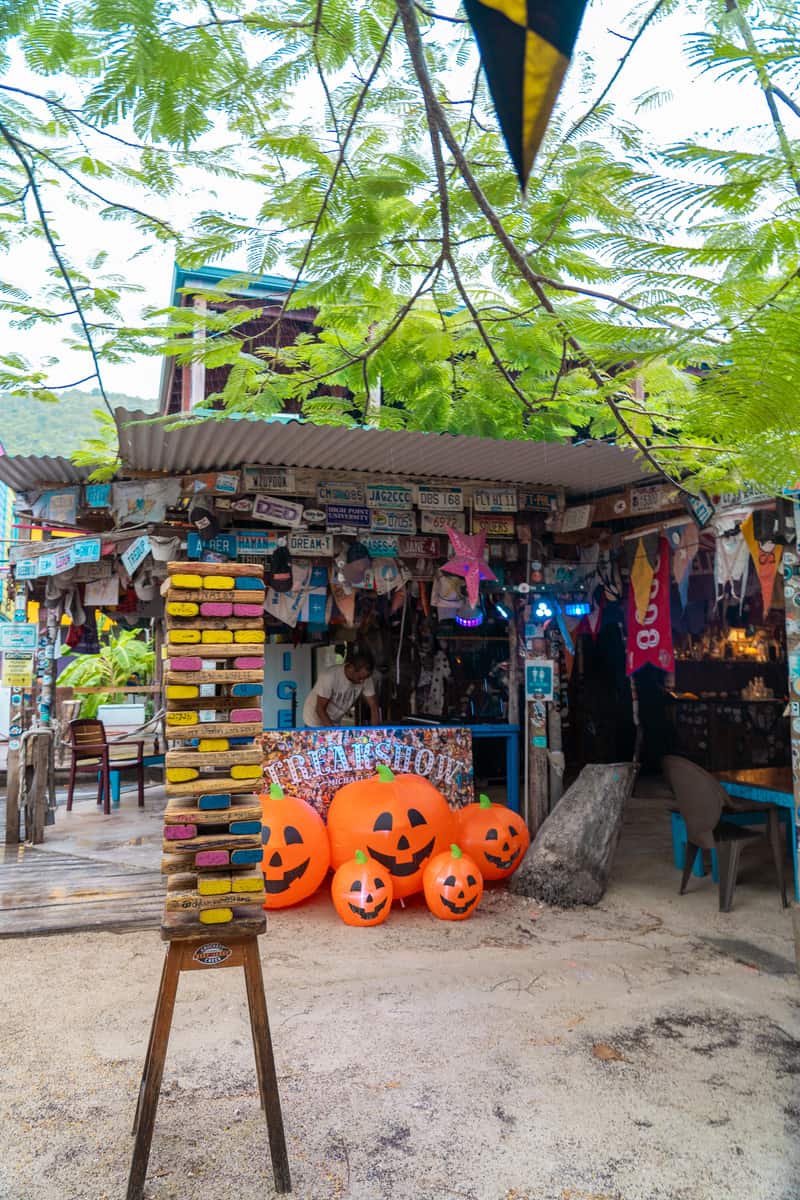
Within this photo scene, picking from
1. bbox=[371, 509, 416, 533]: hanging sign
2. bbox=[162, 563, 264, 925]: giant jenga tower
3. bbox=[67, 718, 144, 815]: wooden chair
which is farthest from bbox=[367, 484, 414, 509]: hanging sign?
bbox=[67, 718, 144, 815]: wooden chair

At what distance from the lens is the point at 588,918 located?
5648 millimetres

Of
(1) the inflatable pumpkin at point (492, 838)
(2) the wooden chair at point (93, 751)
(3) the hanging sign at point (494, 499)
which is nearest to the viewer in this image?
(1) the inflatable pumpkin at point (492, 838)

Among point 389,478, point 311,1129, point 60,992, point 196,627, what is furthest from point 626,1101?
point 389,478

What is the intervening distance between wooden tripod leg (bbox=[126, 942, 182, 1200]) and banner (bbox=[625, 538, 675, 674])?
5367 millimetres

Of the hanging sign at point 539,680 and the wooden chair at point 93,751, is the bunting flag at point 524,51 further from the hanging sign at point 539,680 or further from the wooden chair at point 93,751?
the wooden chair at point 93,751

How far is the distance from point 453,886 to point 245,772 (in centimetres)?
307

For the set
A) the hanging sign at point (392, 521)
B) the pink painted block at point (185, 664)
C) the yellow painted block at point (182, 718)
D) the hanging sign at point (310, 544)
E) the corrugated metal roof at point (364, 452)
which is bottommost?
the yellow painted block at point (182, 718)

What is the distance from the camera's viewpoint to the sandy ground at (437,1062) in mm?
2840

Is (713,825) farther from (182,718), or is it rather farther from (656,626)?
(182,718)

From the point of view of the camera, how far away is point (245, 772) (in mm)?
2941

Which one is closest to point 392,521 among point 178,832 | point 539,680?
point 539,680

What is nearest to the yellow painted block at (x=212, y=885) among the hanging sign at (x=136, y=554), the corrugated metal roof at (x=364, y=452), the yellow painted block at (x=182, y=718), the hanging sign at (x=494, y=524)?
the yellow painted block at (x=182, y=718)

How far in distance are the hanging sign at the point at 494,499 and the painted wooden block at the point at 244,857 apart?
15.2ft

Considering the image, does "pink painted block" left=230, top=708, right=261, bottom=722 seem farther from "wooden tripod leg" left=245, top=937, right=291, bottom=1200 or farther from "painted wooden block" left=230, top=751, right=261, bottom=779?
"wooden tripod leg" left=245, top=937, right=291, bottom=1200
